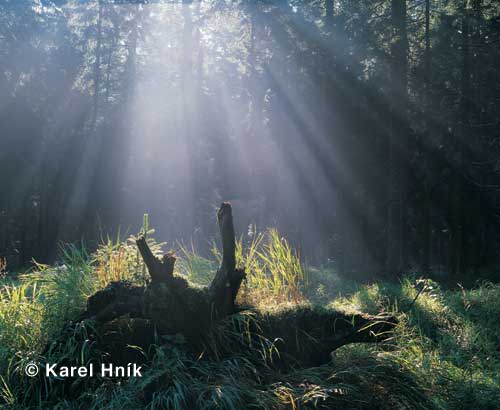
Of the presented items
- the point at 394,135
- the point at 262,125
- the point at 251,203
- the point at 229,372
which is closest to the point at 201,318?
the point at 229,372

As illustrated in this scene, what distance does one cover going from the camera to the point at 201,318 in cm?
423

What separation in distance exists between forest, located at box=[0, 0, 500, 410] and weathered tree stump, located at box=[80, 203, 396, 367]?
0.02 metres

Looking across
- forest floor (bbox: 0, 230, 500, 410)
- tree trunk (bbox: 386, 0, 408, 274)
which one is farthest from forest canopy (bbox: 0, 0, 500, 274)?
forest floor (bbox: 0, 230, 500, 410)

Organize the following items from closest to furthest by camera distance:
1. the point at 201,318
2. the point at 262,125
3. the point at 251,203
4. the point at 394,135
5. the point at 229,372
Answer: the point at 229,372, the point at 201,318, the point at 394,135, the point at 262,125, the point at 251,203

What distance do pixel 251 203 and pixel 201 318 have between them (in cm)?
1313

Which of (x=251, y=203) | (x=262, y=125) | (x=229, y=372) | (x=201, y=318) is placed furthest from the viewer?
(x=251, y=203)

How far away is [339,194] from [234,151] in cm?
513

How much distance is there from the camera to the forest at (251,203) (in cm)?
388

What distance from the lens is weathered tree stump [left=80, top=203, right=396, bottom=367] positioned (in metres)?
4.09

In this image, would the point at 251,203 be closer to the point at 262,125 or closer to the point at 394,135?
the point at 262,125

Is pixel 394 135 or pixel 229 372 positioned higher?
pixel 394 135

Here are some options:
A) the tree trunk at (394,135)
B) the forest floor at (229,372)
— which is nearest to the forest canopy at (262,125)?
the tree trunk at (394,135)

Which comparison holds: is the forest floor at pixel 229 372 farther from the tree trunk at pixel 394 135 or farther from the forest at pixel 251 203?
the tree trunk at pixel 394 135

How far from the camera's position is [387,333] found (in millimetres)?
4328
